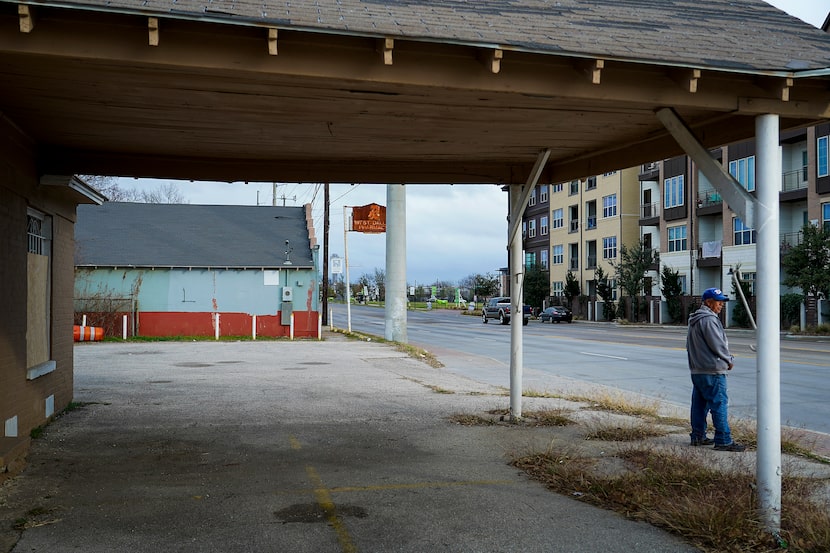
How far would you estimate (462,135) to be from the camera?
842 cm

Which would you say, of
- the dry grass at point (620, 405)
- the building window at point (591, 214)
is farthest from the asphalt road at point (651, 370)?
the building window at point (591, 214)

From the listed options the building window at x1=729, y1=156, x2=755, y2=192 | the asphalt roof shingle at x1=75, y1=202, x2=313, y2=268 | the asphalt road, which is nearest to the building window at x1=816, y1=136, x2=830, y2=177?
the building window at x1=729, y1=156, x2=755, y2=192

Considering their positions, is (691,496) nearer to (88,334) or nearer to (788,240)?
(88,334)

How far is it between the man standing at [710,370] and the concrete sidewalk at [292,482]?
5.88ft

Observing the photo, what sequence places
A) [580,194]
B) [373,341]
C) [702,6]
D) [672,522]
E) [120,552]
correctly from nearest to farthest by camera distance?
[120,552], [672,522], [702,6], [373,341], [580,194]

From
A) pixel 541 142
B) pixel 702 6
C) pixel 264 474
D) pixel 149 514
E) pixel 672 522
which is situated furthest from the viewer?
pixel 541 142

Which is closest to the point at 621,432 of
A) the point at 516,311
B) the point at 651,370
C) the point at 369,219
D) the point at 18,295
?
the point at 516,311

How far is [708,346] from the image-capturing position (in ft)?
28.2

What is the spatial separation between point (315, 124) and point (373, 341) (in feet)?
73.3

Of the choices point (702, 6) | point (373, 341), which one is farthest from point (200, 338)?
point (702, 6)

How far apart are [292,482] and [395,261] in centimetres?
2084

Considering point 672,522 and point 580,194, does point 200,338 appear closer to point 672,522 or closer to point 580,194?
point 672,522

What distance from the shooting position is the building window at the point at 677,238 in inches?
2300

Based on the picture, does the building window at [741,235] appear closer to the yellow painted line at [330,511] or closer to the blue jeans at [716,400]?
the blue jeans at [716,400]
